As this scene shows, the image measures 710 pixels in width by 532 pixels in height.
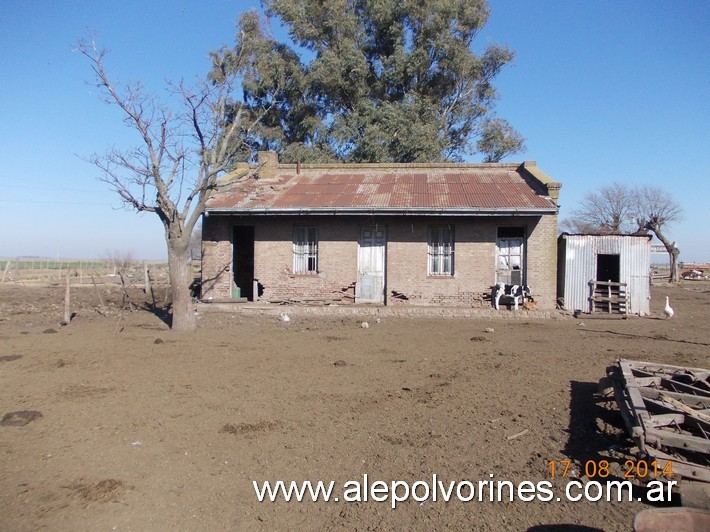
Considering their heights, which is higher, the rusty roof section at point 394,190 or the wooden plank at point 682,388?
the rusty roof section at point 394,190

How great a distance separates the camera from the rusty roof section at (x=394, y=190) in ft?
54.3

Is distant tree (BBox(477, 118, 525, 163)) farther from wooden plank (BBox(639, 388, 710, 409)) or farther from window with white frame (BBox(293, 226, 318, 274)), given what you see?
wooden plank (BBox(639, 388, 710, 409))

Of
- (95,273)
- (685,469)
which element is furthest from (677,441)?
(95,273)

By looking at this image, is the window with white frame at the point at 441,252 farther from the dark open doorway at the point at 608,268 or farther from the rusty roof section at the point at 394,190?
the dark open doorway at the point at 608,268

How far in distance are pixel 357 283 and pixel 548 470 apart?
12933 millimetres

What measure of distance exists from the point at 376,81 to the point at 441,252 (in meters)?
16.3

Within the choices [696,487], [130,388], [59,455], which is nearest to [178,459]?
[59,455]

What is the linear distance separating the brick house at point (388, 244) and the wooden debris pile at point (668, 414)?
1001 cm

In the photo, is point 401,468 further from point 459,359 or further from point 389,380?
point 459,359

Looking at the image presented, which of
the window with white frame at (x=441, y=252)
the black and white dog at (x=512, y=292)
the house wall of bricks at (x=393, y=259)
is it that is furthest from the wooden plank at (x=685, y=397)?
the window with white frame at (x=441, y=252)

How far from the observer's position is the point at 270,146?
30125 millimetres

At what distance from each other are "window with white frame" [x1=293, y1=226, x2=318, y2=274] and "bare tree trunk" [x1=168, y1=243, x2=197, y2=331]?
5.56m

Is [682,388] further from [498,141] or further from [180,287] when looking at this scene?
[498,141]

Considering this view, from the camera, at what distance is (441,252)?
56.8 ft
